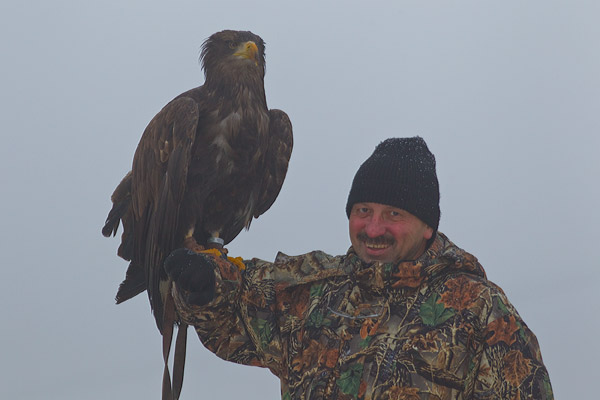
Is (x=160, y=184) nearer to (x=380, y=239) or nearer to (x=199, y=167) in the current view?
(x=199, y=167)

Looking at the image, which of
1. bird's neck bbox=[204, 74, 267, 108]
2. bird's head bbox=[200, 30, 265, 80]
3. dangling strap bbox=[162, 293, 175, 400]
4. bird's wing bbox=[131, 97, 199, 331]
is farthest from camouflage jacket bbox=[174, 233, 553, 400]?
bird's head bbox=[200, 30, 265, 80]

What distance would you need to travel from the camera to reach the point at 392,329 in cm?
283

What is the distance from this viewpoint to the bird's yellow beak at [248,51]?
13.9ft

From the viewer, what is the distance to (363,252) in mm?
2996

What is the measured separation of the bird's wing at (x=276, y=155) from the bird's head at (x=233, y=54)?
0.33 metres

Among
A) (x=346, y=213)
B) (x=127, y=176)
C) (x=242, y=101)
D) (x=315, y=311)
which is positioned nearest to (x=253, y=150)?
(x=242, y=101)

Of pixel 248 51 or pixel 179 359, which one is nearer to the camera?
pixel 179 359

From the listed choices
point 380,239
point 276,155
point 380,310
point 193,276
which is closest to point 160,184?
point 276,155

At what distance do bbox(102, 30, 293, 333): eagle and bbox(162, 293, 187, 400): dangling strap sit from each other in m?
0.10

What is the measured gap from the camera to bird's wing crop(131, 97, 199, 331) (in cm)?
389

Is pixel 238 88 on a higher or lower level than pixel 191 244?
higher

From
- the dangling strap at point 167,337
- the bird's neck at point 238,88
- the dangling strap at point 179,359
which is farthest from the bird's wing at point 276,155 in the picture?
the dangling strap at point 179,359

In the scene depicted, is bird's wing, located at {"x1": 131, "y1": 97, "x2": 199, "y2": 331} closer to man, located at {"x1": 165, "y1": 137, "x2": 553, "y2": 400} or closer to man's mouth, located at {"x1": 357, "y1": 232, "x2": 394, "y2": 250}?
man, located at {"x1": 165, "y1": 137, "x2": 553, "y2": 400}

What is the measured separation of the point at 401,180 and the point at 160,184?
1628 mm
